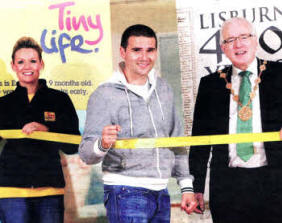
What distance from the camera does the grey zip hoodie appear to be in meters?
1.17

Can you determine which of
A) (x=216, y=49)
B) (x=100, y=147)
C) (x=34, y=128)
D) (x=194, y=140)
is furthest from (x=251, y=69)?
(x=34, y=128)

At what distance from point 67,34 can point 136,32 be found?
218mm

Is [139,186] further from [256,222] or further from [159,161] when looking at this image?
[256,222]

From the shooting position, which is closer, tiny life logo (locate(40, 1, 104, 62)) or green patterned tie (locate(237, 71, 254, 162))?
green patterned tie (locate(237, 71, 254, 162))

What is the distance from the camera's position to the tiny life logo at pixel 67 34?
127cm

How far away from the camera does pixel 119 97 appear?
1188mm

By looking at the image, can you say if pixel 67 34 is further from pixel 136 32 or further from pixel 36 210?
pixel 36 210

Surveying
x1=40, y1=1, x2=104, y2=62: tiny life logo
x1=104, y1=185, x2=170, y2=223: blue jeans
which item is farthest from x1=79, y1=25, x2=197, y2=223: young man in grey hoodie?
x1=40, y1=1, x2=104, y2=62: tiny life logo

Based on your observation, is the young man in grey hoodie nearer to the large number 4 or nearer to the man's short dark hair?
the man's short dark hair

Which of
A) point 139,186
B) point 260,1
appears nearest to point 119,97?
point 139,186

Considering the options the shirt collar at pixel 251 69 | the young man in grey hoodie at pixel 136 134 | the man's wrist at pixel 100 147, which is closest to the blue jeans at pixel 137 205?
the young man in grey hoodie at pixel 136 134

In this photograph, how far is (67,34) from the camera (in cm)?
129

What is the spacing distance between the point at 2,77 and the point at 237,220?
2.67ft

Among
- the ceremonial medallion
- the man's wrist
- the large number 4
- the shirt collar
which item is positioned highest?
the large number 4
